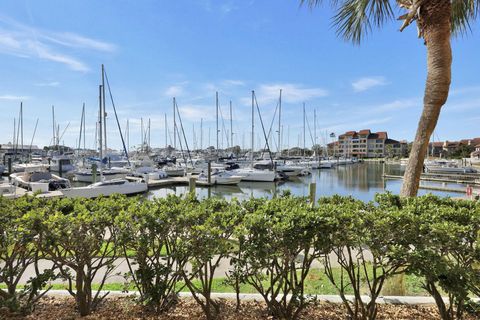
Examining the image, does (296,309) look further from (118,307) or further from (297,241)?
(118,307)

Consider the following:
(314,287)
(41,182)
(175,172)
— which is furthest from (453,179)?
(41,182)

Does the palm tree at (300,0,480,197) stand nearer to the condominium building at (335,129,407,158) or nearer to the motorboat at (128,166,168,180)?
the motorboat at (128,166,168,180)

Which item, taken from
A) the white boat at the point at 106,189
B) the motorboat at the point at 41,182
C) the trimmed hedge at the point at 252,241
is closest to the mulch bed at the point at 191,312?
the trimmed hedge at the point at 252,241

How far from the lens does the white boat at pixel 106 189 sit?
22.1m

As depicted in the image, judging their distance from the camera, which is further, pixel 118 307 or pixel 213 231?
pixel 118 307

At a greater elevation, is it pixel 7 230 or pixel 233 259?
pixel 7 230

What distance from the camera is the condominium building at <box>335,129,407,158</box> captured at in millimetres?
120312

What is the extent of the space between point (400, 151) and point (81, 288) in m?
138

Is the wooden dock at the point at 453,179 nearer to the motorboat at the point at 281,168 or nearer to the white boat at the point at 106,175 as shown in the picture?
the motorboat at the point at 281,168

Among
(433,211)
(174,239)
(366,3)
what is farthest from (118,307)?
(366,3)

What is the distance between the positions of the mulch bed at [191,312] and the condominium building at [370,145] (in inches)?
4988

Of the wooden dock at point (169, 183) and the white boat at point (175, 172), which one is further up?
the white boat at point (175, 172)

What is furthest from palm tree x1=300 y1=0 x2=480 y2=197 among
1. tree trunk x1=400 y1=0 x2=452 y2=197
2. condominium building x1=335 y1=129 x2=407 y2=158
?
condominium building x1=335 y1=129 x2=407 y2=158

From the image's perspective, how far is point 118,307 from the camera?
375 centimetres
